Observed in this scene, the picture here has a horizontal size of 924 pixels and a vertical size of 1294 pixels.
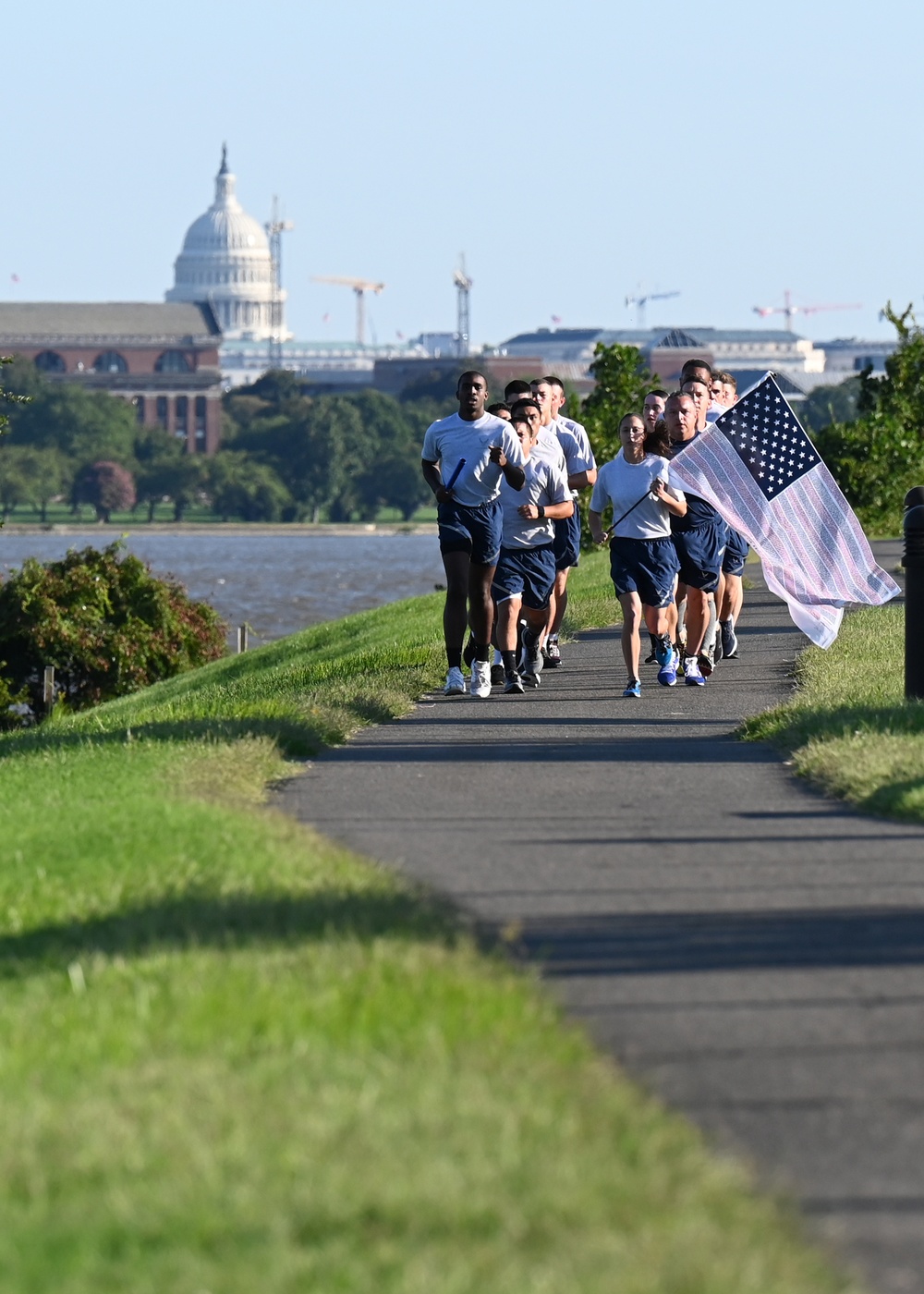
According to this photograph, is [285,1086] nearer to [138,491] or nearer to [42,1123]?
[42,1123]

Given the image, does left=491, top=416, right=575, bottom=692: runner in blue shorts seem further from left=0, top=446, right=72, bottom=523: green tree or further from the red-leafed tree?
the red-leafed tree

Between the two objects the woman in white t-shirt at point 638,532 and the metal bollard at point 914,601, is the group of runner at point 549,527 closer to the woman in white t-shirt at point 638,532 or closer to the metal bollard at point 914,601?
the woman in white t-shirt at point 638,532

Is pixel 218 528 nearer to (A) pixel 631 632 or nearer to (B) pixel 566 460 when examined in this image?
(B) pixel 566 460

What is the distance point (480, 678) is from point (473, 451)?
1.29 metres

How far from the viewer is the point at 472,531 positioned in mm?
13273

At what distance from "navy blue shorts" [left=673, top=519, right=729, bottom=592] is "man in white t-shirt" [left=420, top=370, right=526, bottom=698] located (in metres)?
1.25

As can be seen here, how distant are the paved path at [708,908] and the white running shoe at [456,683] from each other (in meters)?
1.32

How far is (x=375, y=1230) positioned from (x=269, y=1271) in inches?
9.7

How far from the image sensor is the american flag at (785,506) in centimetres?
1391

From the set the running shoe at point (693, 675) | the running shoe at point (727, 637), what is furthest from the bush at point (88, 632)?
the running shoe at point (693, 675)

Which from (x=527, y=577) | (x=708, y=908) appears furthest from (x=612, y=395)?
(x=708, y=908)

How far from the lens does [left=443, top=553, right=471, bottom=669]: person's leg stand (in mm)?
13289

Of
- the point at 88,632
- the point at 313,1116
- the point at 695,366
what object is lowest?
the point at 88,632

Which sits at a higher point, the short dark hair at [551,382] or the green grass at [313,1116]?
→ the short dark hair at [551,382]
